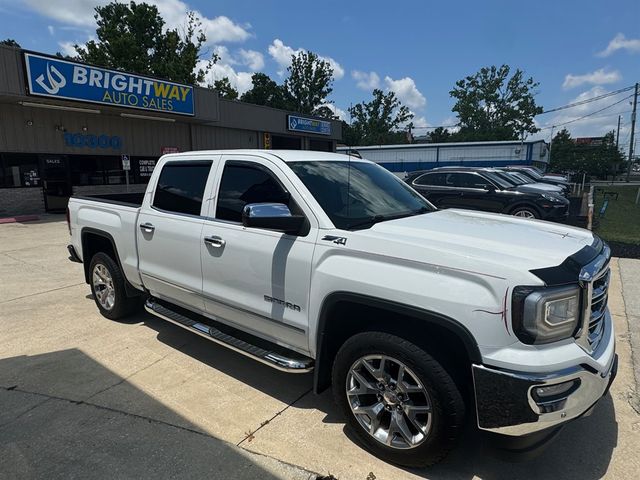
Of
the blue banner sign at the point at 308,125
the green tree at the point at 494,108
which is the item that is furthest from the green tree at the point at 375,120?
the blue banner sign at the point at 308,125

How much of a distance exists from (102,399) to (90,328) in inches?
67.8

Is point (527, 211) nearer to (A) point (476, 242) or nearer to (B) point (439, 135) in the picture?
(A) point (476, 242)

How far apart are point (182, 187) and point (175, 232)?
1.50 ft

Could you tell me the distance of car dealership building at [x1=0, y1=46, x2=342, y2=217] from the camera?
14188 millimetres

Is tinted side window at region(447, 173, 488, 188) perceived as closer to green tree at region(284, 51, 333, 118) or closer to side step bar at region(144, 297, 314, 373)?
side step bar at region(144, 297, 314, 373)

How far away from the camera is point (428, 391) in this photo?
7.89ft

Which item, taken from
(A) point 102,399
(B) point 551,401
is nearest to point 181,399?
(A) point 102,399

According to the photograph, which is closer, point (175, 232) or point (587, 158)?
point (175, 232)

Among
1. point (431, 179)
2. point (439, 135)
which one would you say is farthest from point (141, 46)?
point (439, 135)

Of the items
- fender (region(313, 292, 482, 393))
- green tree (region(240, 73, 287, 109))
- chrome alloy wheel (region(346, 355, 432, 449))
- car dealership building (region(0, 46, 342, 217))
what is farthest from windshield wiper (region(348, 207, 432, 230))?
green tree (region(240, 73, 287, 109))

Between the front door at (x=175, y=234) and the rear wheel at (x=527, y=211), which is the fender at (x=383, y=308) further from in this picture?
the rear wheel at (x=527, y=211)

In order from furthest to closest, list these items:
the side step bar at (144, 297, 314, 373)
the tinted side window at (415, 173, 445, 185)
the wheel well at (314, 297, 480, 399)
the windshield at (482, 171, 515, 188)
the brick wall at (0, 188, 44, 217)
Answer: the brick wall at (0, 188, 44, 217), the tinted side window at (415, 173, 445, 185), the windshield at (482, 171, 515, 188), the side step bar at (144, 297, 314, 373), the wheel well at (314, 297, 480, 399)

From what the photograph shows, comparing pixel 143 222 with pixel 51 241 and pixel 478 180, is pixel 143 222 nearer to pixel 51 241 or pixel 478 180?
pixel 51 241

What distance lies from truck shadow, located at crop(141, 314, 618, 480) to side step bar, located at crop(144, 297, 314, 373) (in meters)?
0.45
